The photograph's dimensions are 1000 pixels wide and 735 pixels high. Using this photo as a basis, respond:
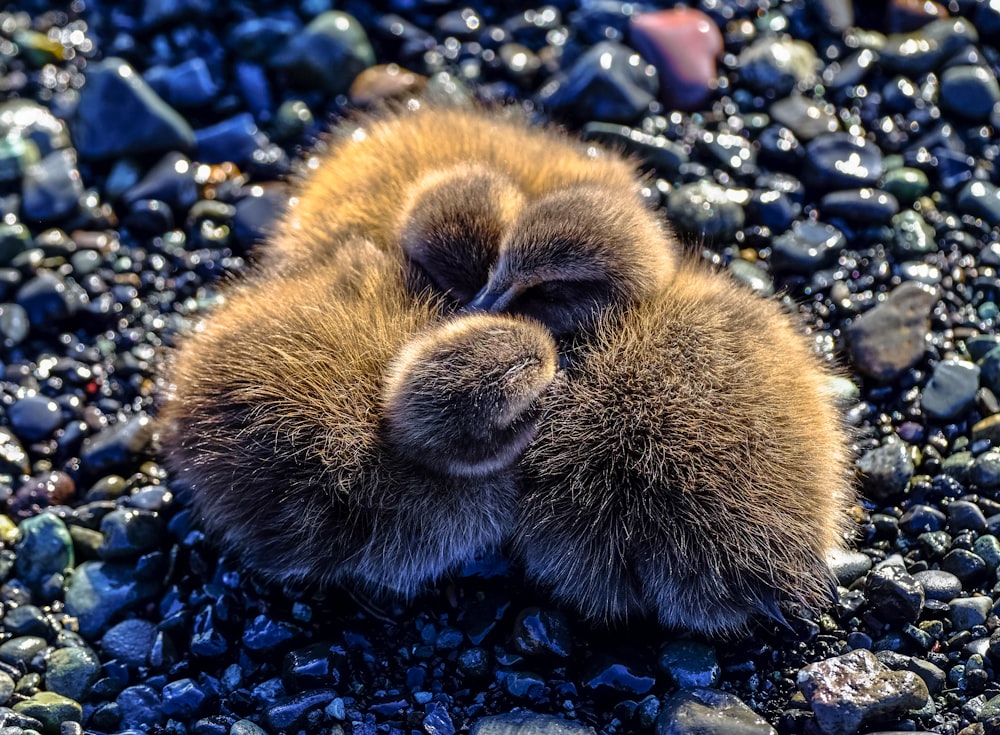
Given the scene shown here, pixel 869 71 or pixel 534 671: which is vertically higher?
pixel 869 71

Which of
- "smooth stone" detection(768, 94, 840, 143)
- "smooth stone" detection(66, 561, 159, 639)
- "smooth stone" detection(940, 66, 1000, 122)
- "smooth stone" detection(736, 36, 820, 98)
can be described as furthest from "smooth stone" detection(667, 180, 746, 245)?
"smooth stone" detection(66, 561, 159, 639)

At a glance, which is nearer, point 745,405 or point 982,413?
point 745,405

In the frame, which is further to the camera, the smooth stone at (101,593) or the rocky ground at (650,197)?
the smooth stone at (101,593)

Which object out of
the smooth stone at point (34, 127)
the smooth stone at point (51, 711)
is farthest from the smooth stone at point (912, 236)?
the smooth stone at point (34, 127)

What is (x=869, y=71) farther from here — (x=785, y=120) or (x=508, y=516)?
(x=508, y=516)

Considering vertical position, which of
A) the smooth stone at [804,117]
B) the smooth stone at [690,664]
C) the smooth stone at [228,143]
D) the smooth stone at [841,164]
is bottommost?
the smooth stone at [690,664]

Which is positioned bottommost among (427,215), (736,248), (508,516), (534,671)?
(534,671)

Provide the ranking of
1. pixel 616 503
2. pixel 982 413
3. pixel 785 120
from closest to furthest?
pixel 616 503 < pixel 982 413 < pixel 785 120

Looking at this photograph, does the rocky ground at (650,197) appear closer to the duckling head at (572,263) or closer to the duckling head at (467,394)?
the duckling head at (467,394)

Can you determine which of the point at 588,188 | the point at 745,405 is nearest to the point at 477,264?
the point at 588,188
